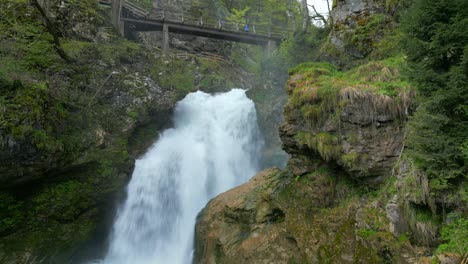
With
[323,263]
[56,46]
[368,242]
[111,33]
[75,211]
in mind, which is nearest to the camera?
[368,242]

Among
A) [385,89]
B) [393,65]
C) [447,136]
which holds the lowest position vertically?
[447,136]

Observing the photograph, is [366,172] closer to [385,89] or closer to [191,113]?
[385,89]

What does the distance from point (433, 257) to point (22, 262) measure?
1054cm

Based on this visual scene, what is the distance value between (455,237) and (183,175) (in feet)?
33.5

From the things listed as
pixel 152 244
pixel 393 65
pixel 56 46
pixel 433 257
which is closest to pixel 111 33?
pixel 56 46


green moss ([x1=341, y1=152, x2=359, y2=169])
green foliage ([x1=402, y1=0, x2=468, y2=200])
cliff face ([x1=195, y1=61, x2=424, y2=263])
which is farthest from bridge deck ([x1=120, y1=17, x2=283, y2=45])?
green foliage ([x1=402, y1=0, x2=468, y2=200])

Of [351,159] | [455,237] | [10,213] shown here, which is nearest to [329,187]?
[351,159]

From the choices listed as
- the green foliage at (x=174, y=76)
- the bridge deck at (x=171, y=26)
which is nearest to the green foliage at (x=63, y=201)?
the green foliage at (x=174, y=76)

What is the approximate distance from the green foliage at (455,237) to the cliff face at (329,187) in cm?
54

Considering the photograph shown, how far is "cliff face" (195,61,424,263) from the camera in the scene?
6.04 m

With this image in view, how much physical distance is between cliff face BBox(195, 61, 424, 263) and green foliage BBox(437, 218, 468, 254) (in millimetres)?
539

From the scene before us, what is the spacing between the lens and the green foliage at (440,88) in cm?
459

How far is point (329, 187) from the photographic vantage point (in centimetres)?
745

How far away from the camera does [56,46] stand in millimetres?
11055
